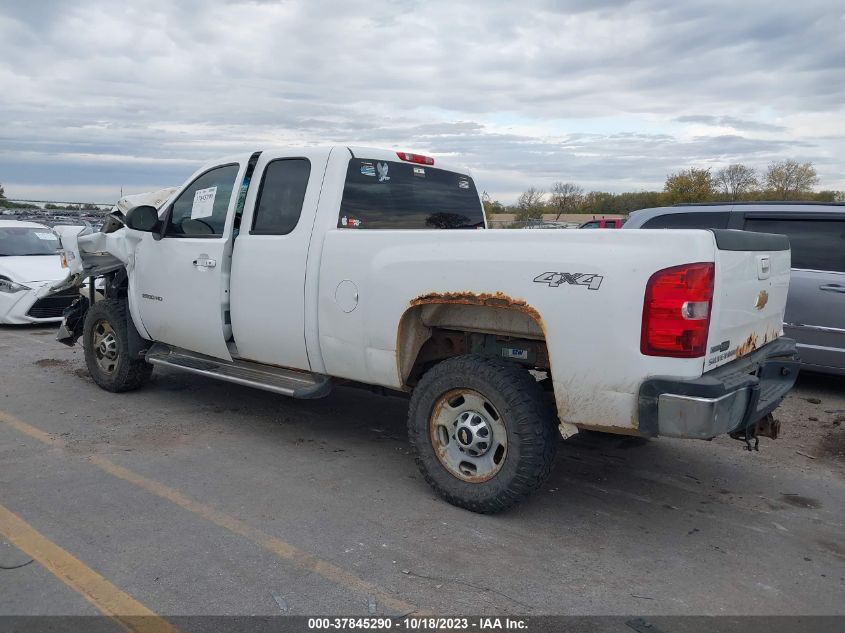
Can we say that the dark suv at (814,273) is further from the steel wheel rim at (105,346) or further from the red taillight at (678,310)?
the steel wheel rim at (105,346)

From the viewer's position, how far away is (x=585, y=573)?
11.6ft

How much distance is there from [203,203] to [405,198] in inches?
66.0

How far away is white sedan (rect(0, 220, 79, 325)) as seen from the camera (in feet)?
35.1

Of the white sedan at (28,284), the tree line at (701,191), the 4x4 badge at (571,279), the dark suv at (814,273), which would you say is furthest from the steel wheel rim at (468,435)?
the tree line at (701,191)

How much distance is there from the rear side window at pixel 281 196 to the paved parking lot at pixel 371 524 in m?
1.63

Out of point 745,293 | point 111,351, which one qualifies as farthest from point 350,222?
point 111,351

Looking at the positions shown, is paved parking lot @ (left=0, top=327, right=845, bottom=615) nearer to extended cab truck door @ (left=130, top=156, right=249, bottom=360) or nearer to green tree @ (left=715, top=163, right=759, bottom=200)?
extended cab truck door @ (left=130, top=156, right=249, bottom=360)

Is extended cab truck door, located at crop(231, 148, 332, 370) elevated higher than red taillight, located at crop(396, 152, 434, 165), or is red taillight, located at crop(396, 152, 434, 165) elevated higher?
red taillight, located at crop(396, 152, 434, 165)

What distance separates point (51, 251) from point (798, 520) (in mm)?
11980

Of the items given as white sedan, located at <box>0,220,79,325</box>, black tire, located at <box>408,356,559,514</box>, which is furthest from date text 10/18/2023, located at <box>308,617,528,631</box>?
white sedan, located at <box>0,220,79,325</box>

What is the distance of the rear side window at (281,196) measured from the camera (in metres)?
5.17

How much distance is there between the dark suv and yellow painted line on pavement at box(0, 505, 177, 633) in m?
6.29

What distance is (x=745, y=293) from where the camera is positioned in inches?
152

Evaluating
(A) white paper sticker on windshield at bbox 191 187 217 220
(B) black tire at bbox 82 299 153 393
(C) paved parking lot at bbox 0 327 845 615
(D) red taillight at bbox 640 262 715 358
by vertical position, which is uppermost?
(A) white paper sticker on windshield at bbox 191 187 217 220
